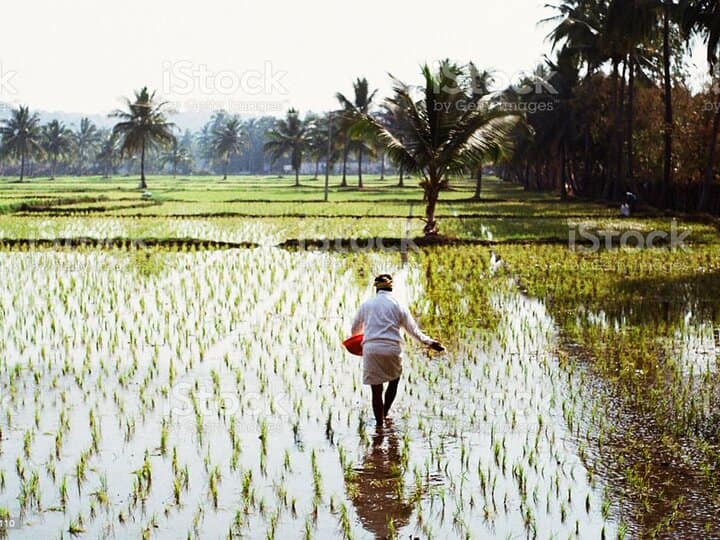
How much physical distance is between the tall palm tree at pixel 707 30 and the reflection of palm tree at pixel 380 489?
20968 mm

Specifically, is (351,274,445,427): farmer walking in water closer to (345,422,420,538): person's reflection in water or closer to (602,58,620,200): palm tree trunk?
(345,422,420,538): person's reflection in water

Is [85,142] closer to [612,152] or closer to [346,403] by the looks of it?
[612,152]

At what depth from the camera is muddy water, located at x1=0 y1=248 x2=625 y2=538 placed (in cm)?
500

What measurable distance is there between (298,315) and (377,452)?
5699 mm

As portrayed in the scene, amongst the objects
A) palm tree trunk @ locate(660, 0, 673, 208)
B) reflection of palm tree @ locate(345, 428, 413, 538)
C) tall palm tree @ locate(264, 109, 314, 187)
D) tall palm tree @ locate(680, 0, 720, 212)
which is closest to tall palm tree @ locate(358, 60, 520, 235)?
tall palm tree @ locate(680, 0, 720, 212)

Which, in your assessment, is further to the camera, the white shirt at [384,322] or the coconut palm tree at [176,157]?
the coconut palm tree at [176,157]

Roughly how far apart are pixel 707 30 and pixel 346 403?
21.4 m

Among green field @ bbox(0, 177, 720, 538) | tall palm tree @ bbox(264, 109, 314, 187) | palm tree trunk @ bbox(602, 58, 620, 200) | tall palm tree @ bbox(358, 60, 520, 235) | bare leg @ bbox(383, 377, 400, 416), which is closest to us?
green field @ bbox(0, 177, 720, 538)

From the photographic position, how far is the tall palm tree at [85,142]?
11106 centimetres

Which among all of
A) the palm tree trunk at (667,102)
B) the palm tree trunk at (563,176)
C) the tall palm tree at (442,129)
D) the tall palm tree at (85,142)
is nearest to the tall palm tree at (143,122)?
the palm tree trunk at (563,176)

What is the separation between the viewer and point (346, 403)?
7.43 m

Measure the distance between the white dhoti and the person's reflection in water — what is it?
0.40 meters

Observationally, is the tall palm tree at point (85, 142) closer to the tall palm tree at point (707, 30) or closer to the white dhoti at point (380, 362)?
the tall palm tree at point (707, 30)

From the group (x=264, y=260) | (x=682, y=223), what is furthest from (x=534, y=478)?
(x=682, y=223)
